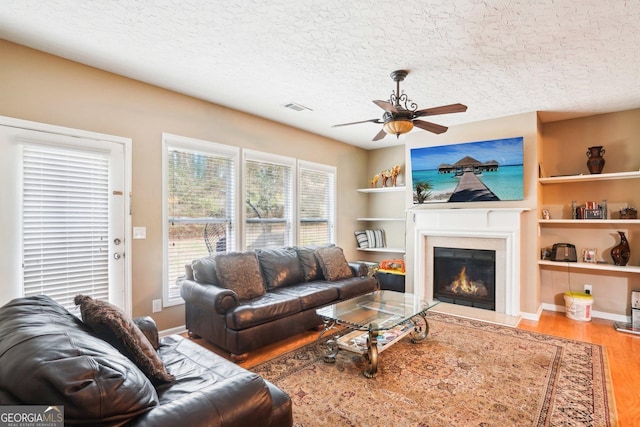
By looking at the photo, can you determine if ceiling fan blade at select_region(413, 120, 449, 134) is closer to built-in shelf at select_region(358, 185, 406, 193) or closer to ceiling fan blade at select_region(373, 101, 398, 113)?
ceiling fan blade at select_region(373, 101, 398, 113)

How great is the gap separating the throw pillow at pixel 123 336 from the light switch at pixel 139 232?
5.78ft

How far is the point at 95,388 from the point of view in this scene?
1.00 m

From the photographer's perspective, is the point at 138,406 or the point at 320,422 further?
the point at 320,422

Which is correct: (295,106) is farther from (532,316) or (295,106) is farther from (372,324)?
(532,316)

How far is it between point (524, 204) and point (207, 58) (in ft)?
13.7

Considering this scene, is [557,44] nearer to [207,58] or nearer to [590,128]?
[590,128]

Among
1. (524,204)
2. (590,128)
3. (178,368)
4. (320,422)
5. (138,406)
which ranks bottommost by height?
(320,422)

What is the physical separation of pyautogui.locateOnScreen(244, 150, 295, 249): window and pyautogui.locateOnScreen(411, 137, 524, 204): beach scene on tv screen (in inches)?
79.2

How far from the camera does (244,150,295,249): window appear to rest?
14.4 feet

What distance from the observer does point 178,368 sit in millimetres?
1803

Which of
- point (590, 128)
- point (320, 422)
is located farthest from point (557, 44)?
point (320, 422)

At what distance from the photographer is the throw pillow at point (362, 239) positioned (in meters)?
6.13

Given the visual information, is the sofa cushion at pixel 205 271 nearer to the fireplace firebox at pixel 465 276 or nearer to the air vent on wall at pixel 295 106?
the air vent on wall at pixel 295 106

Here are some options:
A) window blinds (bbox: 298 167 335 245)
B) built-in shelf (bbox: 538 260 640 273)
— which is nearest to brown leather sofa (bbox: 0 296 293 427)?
window blinds (bbox: 298 167 335 245)
